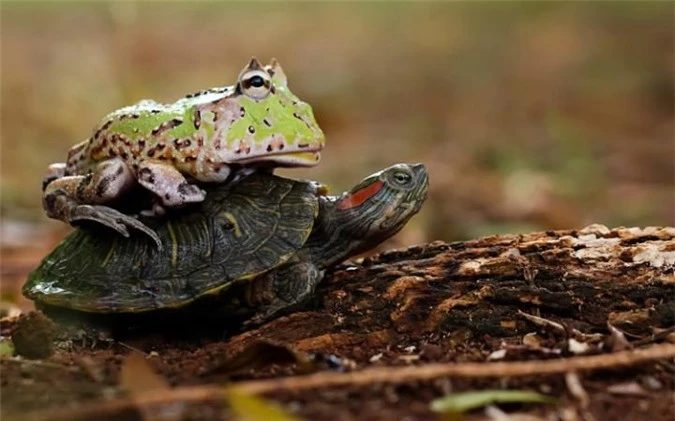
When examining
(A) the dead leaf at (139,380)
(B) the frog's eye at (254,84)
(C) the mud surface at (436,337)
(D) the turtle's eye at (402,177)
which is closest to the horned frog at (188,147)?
(B) the frog's eye at (254,84)

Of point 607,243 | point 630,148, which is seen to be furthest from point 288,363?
point 630,148

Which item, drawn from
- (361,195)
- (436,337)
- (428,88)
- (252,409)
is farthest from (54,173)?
(428,88)

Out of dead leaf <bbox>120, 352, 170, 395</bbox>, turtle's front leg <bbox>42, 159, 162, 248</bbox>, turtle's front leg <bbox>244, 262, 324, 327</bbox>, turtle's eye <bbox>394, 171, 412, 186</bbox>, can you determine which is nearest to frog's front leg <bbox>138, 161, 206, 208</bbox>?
turtle's front leg <bbox>42, 159, 162, 248</bbox>

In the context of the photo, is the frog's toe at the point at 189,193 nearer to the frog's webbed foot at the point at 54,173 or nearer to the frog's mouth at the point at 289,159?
the frog's mouth at the point at 289,159

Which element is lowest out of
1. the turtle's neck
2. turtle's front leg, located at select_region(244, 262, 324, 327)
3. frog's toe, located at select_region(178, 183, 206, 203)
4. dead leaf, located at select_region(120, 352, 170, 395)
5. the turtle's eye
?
dead leaf, located at select_region(120, 352, 170, 395)

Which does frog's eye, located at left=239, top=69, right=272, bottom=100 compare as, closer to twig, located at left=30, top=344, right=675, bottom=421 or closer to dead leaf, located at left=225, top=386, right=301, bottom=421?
twig, located at left=30, top=344, right=675, bottom=421

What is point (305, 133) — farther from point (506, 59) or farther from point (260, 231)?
point (506, 59)
